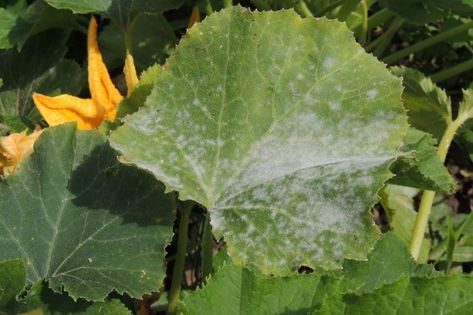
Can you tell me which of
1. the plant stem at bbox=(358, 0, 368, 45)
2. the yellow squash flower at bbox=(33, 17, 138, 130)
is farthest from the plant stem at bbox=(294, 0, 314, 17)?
the yellow squash flower at bbox=(33, 17, 138, 130)

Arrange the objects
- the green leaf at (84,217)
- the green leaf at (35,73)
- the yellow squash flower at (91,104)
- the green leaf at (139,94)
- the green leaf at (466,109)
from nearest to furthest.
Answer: the green leaf at (84,217)
the green leaf at (139,94)
the yellow squash flower at (91,104)
the green leaf at (466,109)
the green leaf at (35,73)

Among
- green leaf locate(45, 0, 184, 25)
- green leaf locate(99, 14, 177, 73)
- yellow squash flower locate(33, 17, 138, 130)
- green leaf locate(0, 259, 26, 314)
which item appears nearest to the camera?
green leaf locate(0, 259, 26, 314)

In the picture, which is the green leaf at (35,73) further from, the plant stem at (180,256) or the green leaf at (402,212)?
the green leaf at (402,212)

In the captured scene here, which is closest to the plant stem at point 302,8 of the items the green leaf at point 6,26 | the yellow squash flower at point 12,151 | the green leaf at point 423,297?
the green leaf at point 6,26

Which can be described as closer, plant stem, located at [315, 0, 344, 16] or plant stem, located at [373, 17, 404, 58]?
plant stem, located at [315, 0, 344, 16]

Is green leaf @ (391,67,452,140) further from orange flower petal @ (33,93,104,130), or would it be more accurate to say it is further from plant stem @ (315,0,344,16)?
orange flower petal @ (33,93,104,130)

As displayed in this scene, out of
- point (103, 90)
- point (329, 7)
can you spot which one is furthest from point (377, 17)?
point (103, 90)
